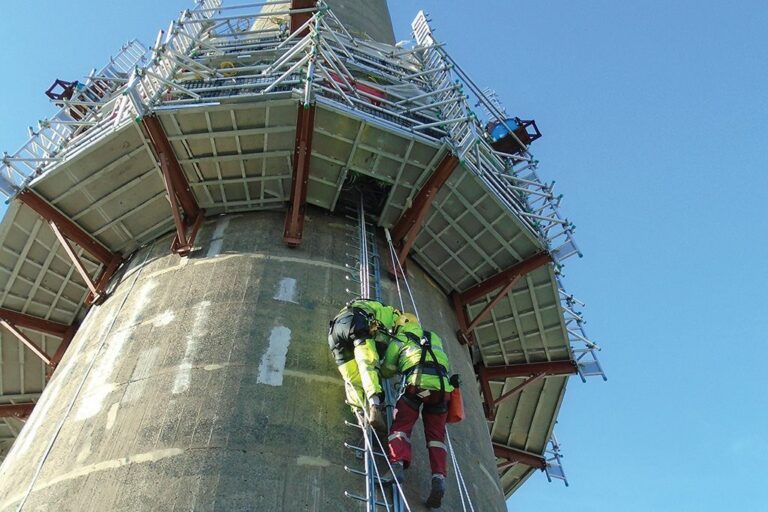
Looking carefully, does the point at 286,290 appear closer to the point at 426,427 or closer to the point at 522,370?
the point at 426,427

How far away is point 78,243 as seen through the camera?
48.3 ft

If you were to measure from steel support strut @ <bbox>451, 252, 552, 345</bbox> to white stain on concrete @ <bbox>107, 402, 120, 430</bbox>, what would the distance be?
7.75 meters

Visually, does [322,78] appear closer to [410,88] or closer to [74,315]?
[410,88]

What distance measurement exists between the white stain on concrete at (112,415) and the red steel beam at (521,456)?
12433 mm

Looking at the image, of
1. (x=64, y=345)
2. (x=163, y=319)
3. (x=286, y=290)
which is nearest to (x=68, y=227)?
(x=64, y=345)

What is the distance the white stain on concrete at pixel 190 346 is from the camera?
33.0 feet

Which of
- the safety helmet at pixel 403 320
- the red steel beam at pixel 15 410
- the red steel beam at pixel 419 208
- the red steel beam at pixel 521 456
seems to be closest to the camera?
the safety helmet at pixel 403 320

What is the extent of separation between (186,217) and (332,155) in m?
3.40

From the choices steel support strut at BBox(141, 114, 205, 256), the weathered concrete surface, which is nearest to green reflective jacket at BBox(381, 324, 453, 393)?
the weathered concrete surface

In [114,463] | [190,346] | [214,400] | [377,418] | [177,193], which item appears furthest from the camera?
[177,193]

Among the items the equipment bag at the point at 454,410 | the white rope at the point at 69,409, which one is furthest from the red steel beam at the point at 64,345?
the equipment bag at the point at 454,410

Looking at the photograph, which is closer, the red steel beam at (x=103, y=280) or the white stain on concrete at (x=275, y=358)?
the white stain on concrete at (x=275, y=358)

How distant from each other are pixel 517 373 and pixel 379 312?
8620 mm

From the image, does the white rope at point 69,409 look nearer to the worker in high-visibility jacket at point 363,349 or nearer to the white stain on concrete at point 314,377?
the white stain on concrete at point 314,377
